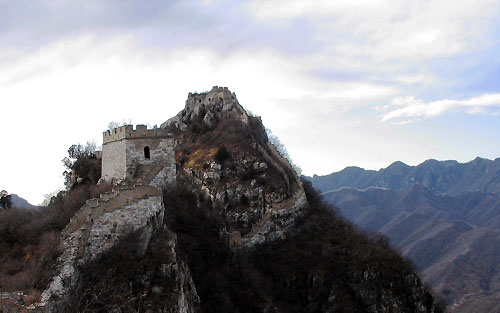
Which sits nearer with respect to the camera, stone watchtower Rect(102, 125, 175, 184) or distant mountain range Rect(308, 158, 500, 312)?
stone watchtower Rect(102, 125, 175, 184)

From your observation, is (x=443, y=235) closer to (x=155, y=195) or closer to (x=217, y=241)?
(x=217, y=241)

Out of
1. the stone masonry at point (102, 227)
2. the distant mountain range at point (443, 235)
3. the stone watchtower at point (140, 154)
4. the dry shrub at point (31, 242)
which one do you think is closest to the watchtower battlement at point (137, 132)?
the stone watchtower at point (140, 154)

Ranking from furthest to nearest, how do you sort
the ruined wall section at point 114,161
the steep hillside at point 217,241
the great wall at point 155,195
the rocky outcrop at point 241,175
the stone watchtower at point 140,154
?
the rocky outcrop at point 241,175 → the ruined wall section at point 114,161 → the stone watchtower at point 140,154 → the great wall at point 155,195 → the steep hillside at point 217,241

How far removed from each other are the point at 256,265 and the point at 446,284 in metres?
76.6

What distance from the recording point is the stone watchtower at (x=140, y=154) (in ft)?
117

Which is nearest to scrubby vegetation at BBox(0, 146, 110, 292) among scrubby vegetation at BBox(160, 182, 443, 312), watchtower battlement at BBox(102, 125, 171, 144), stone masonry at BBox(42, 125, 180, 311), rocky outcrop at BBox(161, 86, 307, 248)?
stone masonry at BBox(42, 125, 180, 311)

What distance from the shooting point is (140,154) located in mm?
35844

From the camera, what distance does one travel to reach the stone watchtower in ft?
117

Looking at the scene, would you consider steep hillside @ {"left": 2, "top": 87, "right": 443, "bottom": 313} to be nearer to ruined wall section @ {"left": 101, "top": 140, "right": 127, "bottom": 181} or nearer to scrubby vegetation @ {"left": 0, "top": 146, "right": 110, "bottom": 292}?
ruined wall section @ {"left": 101, "top": 140, "right": 127, "bottom": 181}

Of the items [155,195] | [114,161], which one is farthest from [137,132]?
[155,195]

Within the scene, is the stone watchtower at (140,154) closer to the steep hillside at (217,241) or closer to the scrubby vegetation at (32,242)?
the steep hillside at (217,241)

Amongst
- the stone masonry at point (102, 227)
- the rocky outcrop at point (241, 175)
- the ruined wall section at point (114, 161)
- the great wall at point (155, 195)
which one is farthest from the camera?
the rocky outcrop at point (241, 175)

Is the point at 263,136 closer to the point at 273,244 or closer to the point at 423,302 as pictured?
the point at 273,244

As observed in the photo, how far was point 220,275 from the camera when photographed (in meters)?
32.8
